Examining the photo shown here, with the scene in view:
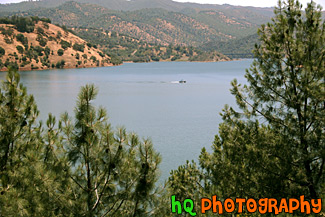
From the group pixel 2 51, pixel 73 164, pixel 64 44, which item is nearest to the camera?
pixel 73 164

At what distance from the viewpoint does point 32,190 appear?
6781 mm

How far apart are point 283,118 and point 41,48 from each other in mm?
138733

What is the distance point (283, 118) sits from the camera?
10.2 meters

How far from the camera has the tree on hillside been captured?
9.41 metres

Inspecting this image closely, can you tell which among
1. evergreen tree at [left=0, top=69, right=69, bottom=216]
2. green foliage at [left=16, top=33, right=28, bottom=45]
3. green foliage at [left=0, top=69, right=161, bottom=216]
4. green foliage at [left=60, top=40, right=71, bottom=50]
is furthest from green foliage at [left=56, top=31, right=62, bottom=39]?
green foliage at [left=0, top=69, right=161, bottom=216]

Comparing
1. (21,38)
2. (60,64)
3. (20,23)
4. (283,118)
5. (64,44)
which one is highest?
(20,23)

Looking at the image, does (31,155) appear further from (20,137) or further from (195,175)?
(195,175)

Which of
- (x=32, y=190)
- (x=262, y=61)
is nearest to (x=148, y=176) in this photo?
(x=32, y=190)

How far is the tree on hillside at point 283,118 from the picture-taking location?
9406mm

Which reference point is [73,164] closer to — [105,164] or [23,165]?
[105,164]

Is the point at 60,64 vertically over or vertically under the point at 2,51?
under

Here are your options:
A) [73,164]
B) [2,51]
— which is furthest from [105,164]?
[2,51]

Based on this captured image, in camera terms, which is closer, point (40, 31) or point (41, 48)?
point (41, 48)

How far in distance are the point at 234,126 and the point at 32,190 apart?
267 inches
